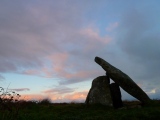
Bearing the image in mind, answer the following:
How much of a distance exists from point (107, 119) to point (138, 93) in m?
9.47

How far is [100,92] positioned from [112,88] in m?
1.46

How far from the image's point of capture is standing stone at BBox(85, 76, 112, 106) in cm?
2361

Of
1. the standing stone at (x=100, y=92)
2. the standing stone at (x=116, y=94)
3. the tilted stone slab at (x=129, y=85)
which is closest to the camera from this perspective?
the tilted stone slab at (x=129, y=85)

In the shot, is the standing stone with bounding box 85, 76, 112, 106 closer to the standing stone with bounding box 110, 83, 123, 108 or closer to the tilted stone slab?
the standing stone with bounding box 110, 83, 123, 108

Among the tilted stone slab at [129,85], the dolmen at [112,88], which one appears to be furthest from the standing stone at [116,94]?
the tilted stone slab at [129,85]

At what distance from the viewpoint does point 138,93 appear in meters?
23.5

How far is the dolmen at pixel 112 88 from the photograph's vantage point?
23484 millimetres

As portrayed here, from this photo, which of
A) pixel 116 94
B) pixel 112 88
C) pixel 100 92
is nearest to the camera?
pixel 100 92

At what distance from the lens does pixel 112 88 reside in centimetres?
2534

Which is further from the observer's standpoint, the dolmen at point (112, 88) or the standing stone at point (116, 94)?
the standing stone at point (116, 94)

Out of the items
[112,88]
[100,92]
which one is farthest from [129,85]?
[100,92]

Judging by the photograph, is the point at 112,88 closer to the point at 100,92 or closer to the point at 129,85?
the point at 100,92

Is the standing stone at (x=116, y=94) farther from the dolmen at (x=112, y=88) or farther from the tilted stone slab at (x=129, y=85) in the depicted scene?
the tilted stone slab at (x=129, y=85)

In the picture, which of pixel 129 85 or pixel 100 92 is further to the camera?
pixel 100 92
